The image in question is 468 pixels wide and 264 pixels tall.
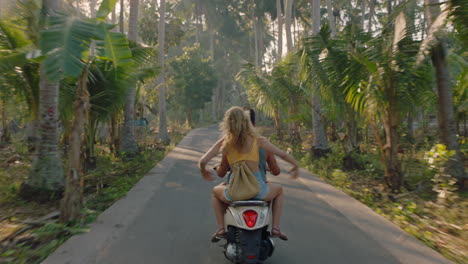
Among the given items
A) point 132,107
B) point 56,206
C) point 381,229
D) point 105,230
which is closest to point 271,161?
point 381,229

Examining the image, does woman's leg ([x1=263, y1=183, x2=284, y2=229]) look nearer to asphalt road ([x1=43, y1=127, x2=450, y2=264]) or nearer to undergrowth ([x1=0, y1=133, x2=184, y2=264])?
asphalt road ([x1=43, y1=127, x2=450, y2=264])

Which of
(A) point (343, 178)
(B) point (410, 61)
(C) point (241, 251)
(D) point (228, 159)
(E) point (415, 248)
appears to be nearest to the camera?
(C) point (241, 251)

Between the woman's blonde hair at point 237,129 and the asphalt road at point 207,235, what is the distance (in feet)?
4.42

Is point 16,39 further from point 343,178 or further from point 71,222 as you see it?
point 343,178

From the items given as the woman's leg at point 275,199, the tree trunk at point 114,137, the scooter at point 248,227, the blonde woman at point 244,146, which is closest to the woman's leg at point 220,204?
the blonde woman at point 244,146

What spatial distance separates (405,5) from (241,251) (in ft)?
20.9

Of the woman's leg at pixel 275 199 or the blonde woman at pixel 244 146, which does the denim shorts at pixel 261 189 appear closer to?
the blonde woman at pixel 244 146

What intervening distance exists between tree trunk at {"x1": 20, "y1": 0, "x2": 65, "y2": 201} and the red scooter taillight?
15.3ft

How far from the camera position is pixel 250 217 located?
11.3ft

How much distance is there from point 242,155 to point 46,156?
15.1ft

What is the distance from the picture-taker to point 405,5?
7441 millimetres

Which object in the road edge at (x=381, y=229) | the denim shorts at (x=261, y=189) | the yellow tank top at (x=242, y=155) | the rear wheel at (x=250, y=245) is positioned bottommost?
the road edge at (x=381, y=229)

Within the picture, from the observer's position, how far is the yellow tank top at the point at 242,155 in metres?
3.73

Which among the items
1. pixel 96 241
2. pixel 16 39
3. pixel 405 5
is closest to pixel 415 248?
pixel 96 241
